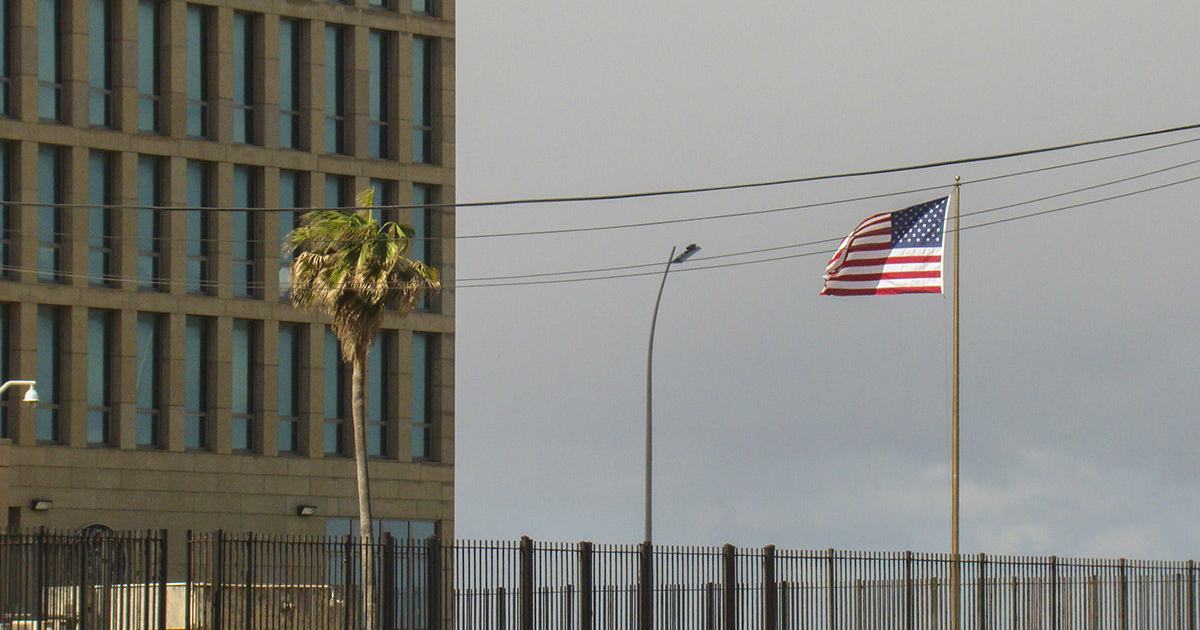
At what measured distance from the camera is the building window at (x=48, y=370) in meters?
50.5

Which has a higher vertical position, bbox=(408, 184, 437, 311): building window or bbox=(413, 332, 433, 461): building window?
bbox=(408, 184, 437, 311): building window

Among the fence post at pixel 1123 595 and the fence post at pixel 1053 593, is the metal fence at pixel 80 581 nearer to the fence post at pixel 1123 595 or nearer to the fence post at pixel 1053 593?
the fence post at pixel 1053 593

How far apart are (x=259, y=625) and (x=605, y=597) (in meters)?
5.00

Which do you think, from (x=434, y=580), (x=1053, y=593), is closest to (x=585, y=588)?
(x=434, y=580)

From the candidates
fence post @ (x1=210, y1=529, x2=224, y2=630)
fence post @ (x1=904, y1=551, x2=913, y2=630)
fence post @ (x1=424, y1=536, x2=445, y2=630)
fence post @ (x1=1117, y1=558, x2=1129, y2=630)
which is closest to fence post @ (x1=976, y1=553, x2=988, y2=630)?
fence post @ (x1=904, y1=551, x2=913, y2=630)

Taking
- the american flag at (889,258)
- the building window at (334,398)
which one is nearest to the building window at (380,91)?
the building window at (334,398)

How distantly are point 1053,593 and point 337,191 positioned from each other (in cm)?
2564

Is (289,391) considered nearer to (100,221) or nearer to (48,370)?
(48,370)

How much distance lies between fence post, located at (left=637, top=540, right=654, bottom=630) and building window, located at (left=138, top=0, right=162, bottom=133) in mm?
26242

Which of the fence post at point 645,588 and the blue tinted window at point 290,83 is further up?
the blue tinted window at point 290,83

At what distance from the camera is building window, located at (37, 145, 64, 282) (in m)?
50.4

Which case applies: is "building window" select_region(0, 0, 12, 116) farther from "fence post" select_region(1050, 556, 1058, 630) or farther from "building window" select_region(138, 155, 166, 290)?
"fence post" select_region(1050, 556, 1058, 630)

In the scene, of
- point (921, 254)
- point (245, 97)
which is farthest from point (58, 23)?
point (921, 254)

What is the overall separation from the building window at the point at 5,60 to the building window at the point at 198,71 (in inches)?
A: 181
